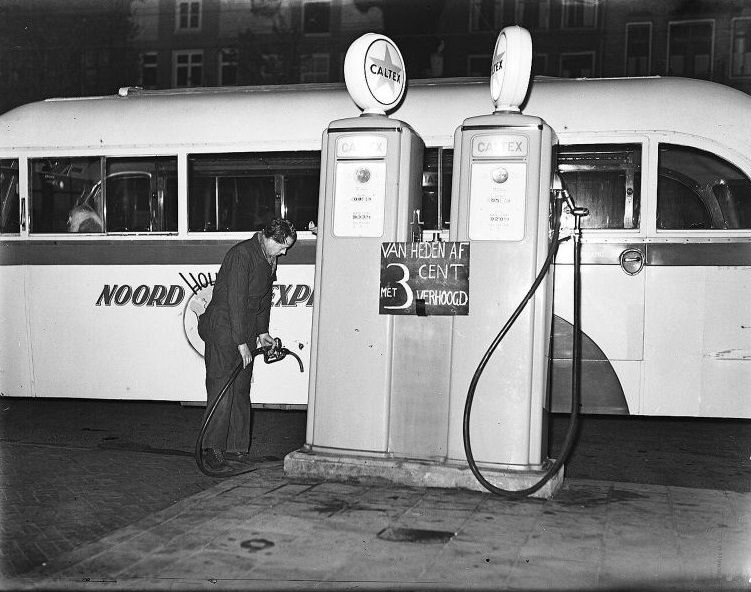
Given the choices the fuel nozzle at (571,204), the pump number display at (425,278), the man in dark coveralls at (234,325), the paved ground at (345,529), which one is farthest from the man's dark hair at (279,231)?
the fuel nozzle at (571,204)

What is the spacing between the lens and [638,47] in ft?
113

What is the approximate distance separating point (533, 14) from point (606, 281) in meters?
29.3

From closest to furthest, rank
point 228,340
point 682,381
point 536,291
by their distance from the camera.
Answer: point 536,291 → point 228,340 → point 682,381

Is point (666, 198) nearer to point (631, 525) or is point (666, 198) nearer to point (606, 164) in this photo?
point (606, 164)

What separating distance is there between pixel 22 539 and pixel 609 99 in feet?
18.6

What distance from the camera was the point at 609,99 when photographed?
7648 mm

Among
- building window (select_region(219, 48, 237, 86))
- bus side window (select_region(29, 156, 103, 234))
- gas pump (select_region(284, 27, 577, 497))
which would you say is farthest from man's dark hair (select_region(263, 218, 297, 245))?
building window (select_region(219, 48, 237, 86))

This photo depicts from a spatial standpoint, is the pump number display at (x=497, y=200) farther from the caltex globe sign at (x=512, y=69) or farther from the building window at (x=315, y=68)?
the building window at (x=315, y=68)

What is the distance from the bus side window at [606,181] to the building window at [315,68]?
30628 mm

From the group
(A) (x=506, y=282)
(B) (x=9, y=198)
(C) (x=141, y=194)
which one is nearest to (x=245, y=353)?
(A) (x=506, y=282)

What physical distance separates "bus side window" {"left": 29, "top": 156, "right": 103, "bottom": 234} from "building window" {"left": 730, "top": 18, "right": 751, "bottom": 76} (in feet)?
98.2

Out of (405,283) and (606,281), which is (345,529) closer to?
(405,283)

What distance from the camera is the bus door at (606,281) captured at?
7520mm

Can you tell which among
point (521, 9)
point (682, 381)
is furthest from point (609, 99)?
point (521, 9)
